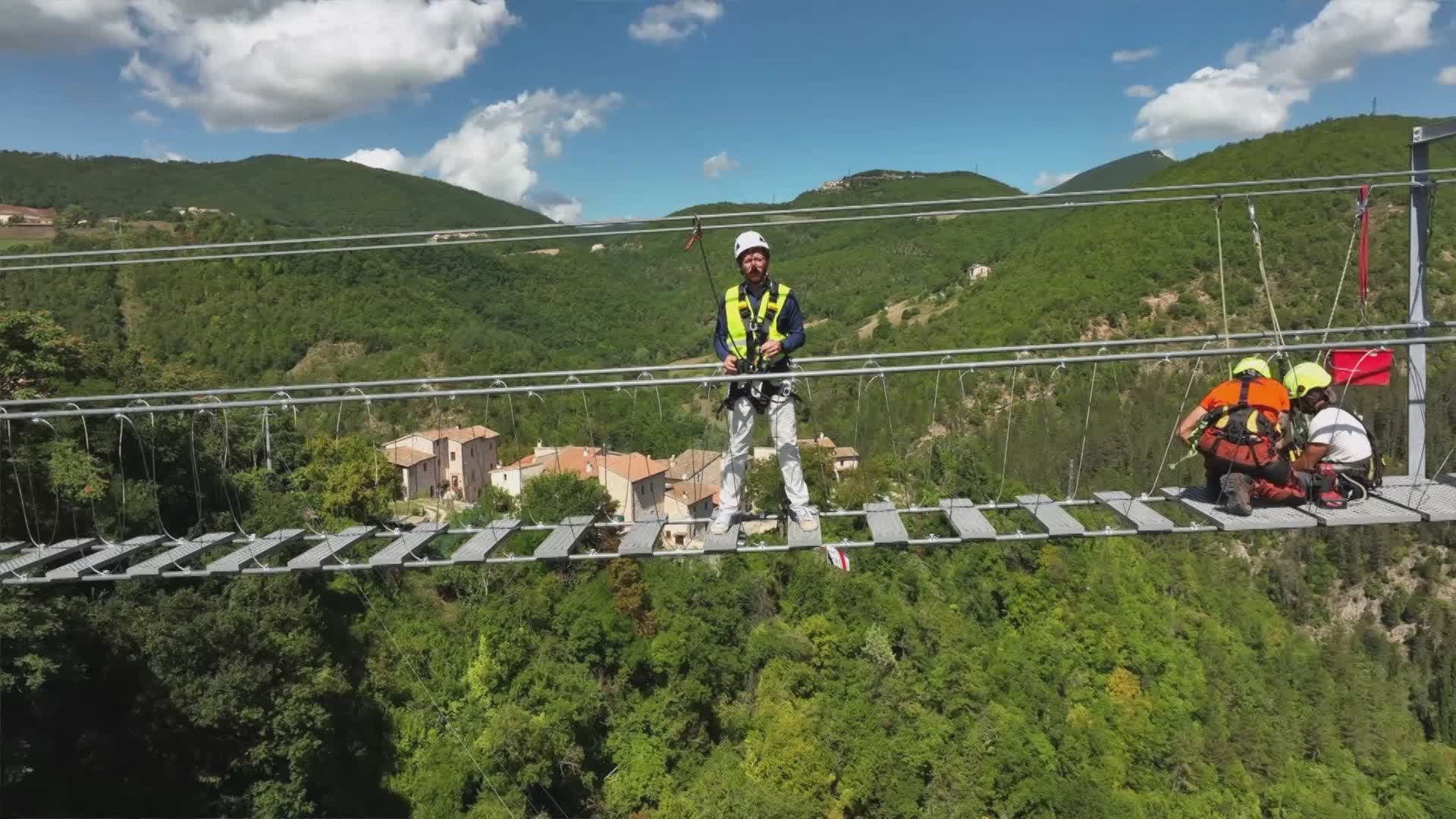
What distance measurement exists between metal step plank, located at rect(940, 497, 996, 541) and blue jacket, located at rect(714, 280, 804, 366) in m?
1.79

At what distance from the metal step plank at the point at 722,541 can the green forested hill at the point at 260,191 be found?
110 meters

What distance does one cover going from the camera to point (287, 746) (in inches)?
724

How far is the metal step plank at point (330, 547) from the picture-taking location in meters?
5.81

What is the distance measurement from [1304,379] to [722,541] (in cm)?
493

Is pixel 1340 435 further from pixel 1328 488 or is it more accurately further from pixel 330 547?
pixel 330 547

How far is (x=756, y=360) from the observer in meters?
5.84

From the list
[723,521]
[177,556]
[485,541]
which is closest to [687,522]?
[723,521]

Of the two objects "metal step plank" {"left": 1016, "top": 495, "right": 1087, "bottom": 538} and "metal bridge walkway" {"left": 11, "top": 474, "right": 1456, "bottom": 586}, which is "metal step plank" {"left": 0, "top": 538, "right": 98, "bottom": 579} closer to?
"metal bridge walkway" {"left": 11, "top": 474, "right": 1456, "bottom": 586}

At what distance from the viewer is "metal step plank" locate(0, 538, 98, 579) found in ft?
19.7

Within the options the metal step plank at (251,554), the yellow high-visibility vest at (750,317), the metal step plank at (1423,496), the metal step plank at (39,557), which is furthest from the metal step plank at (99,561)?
the metal step plank at (1423,496)

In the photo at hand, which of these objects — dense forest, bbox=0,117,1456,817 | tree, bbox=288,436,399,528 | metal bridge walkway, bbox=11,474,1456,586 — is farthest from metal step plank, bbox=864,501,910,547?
tree, bbox=288,436,399,528

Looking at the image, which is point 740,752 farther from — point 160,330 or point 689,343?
point 689,343

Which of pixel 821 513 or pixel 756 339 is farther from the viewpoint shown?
pixel 821 513

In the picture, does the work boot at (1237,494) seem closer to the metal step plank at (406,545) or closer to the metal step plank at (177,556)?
the metal step plank at (406,545)
